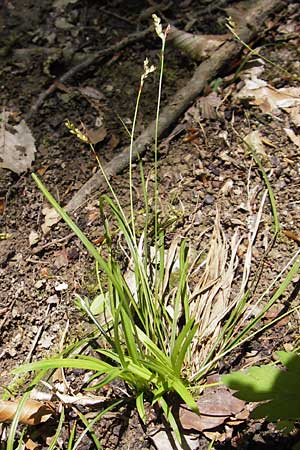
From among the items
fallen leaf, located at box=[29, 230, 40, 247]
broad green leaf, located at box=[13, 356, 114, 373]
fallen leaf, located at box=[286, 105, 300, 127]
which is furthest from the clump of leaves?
fallen leaf, located at box=[286, 105, 300, 127]

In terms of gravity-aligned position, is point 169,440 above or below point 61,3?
below

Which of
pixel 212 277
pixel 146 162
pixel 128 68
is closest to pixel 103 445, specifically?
pixel 212 277

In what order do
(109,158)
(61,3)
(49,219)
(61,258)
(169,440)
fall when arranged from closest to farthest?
(169,440), (61,258), (49,219), (109,158), (61,3)

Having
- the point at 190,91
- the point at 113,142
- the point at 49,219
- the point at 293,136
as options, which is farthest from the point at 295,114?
the point at 49,219

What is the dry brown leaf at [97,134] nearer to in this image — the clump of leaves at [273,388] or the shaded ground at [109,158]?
the shaded ground at [109,158]

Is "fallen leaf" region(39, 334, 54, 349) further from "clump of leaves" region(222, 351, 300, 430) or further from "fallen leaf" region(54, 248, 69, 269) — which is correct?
"clump of leaves" region(222, 351, 300, 430)

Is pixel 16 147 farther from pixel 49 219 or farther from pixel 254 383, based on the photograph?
pixel 254 383

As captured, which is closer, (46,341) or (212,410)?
(212,410)
